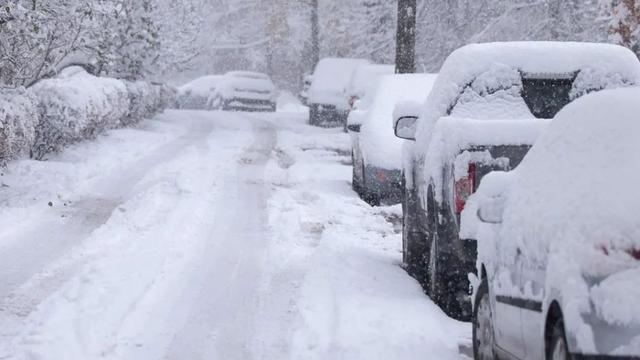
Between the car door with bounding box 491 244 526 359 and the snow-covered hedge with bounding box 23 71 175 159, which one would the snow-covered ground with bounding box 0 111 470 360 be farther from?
the car door with bounding box 491 244 526 359

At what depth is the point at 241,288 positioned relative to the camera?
9.26 meters

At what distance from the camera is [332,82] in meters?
35.8

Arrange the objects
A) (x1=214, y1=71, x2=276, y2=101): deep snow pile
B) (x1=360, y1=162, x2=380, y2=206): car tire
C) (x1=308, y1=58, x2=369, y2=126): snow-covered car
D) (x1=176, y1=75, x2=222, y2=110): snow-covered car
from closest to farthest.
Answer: (x1=360, y1=162, x2=380, y2=206): car tire < (x1=308, y1=58, x2=369, y2=126): snow-covered car < (x1=214, y1=71, x2=276, y2=101): deep snow pile < (x1=176, y1=75, x2=222, y2=110): snow-covered car

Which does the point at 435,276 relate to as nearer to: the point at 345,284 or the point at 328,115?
the point at 345,284

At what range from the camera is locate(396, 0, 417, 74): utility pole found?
25844 mm

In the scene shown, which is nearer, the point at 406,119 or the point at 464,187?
the point at 464,187

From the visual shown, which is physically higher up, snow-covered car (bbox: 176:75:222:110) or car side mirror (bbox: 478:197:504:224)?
car side mirror (bbox: 478:197:504:224)

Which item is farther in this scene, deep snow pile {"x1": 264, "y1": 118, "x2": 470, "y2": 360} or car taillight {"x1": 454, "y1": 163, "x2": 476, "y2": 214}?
car taillight {"x1": 454, "y1": 163, "x2": 476, "y2": 214}

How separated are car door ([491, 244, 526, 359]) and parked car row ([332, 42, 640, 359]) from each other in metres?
0.01

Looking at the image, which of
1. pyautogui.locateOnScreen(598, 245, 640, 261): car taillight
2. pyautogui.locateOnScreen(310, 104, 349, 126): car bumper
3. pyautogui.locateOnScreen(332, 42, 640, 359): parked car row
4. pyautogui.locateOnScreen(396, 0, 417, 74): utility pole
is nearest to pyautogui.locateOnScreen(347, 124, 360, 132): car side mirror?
pyautogui.locateOnScreen(332, 42, 640, 359): parked car row

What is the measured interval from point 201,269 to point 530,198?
196 inches

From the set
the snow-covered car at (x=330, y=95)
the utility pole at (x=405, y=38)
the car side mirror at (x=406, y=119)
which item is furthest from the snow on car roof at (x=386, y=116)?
the snow-covered car at (x=330, y=95)

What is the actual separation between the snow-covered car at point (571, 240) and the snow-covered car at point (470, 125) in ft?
4.65

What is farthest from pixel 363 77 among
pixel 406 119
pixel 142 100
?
pixel 406 119
